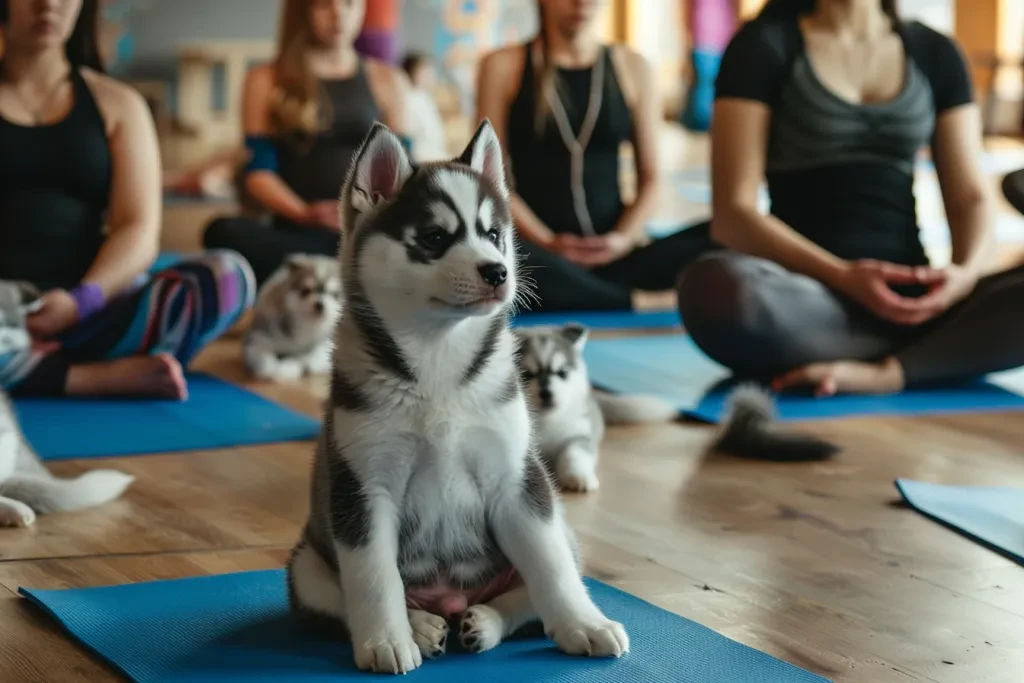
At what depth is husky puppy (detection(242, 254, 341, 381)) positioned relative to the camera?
3.91 meters

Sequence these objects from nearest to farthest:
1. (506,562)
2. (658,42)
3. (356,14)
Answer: (506,562), (356,14), (658,42)

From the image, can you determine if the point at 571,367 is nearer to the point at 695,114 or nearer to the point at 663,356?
the point at 663,356

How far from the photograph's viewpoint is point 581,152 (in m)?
4.90

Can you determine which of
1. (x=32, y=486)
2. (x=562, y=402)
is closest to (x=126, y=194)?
(x=32, y=486)

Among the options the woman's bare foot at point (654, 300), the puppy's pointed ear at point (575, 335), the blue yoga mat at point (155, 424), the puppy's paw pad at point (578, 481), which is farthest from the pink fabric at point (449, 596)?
the woman's bare foot at point (654, 300)

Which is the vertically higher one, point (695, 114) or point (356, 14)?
point (356, 14)

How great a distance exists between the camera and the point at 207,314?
11.9 feet

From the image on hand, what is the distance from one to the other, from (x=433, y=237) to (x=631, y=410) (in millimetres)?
1682

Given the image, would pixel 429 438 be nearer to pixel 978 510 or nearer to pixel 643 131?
pixel 978 510

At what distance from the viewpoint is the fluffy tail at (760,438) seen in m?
2.79

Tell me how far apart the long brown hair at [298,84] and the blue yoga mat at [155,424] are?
1.48 m

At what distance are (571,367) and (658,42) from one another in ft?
30.6

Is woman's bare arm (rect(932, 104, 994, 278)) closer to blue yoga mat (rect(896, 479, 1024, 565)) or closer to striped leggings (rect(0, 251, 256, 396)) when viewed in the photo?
blue yoga mat (rect(896, 479, 1024, 565))

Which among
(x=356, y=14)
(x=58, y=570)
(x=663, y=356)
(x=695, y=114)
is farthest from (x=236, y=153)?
(x=58, y=570)
